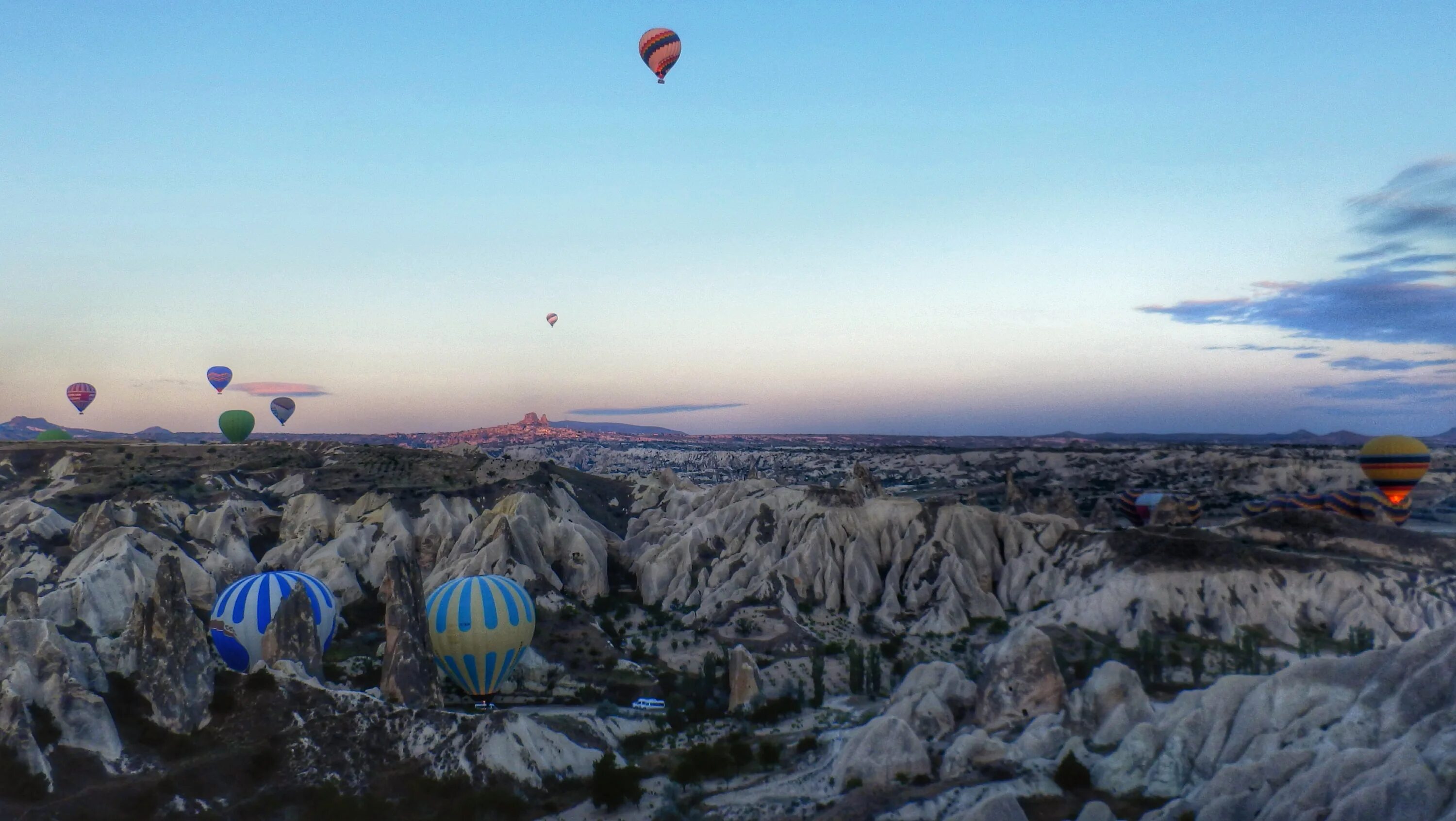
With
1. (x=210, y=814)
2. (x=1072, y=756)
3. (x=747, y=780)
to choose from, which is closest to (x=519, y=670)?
(x=747, y=780)

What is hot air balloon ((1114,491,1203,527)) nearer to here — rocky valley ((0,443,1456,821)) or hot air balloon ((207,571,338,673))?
rocky valley ((0,443,1456,821))

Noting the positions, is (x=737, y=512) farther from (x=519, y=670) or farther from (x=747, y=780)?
(x=747, y=780)

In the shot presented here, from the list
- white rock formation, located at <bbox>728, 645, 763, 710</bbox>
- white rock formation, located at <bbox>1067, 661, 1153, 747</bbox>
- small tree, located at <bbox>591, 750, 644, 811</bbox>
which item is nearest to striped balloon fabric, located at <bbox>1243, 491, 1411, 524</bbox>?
white rock formation, located at <bbox>1067, 661, 1153, 747</bbox>

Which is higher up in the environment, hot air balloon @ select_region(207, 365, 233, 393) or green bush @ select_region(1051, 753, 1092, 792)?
hot air balloon @ select_region(207, 365, 233, 393)

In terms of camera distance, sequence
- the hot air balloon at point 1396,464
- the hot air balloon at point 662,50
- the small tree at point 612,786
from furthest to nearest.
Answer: the hot air balloon at point 1396,464 → the hot air balloon at point 662,50 → the small tree at point 612,786

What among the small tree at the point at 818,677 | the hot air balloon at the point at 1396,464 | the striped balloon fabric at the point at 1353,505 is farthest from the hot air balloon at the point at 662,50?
the hot air balloon at the point at 1396,464

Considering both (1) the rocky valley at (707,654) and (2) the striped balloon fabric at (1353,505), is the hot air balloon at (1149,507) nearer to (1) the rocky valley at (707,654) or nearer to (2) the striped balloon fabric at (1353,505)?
(2) the striped balloon fabric at (1353,505)
